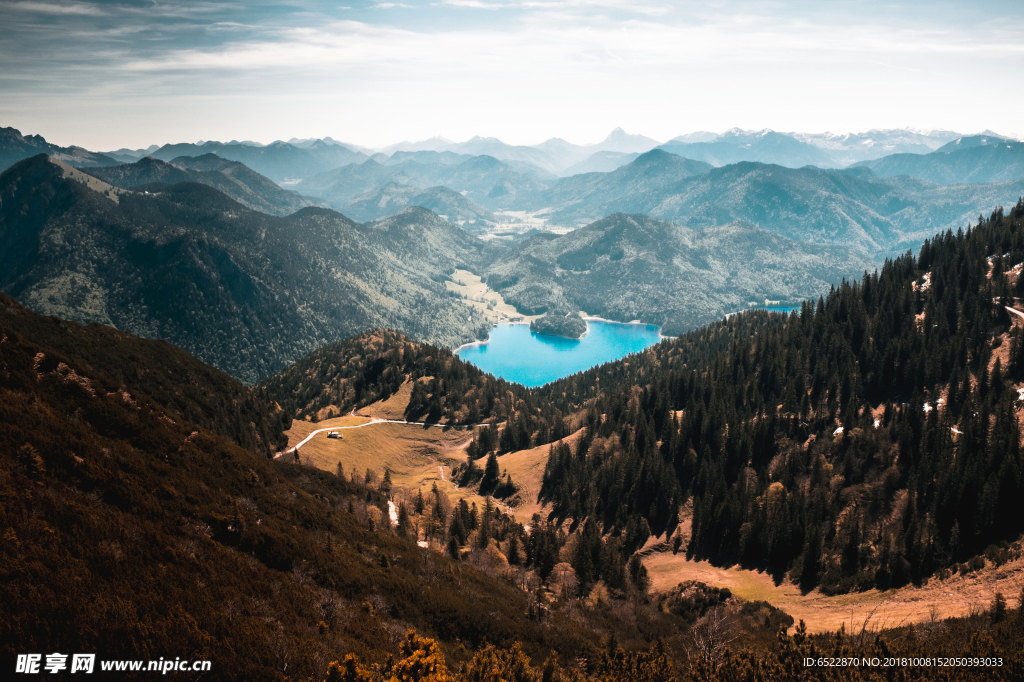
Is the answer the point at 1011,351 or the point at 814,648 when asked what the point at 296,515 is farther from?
the point at 1011,351

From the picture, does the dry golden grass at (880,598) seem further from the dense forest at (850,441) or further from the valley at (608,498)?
the dense forest at (850,441)

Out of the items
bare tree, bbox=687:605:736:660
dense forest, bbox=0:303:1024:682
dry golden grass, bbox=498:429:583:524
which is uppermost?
dense forest, bbox=0:303:1024:682

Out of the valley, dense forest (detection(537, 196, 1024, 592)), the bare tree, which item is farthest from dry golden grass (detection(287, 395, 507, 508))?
the bare tree

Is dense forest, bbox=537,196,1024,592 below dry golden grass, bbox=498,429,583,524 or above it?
above

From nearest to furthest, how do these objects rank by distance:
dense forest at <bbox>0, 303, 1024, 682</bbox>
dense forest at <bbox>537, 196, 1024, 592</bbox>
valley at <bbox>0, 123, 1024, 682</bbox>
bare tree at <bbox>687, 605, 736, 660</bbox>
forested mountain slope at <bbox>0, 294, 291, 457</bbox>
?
dense forest at <bbox>0, 303, 1024, 682</bbox> → valley at <bbox>0, 123, 1024, 682</bbox> → bare tree at <bbox>687, 605, 736, 660</bbox> → dense forest at <bbox>537, 196, 1024, 592</bbox> → forested mountain slope at <bbox>0, 294, 291, 457</bbox>

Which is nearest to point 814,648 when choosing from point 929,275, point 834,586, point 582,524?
→ point 834,586

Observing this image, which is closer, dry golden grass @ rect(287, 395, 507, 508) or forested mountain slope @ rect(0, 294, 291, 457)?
forested mountain slope @ rect(0, 294, 291, 457)

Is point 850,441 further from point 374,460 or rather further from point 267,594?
point 374,460

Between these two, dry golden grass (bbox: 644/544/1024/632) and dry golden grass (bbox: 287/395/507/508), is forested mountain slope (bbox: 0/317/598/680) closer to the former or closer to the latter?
dry golden grass (bbox: 644/544/1024/632)
